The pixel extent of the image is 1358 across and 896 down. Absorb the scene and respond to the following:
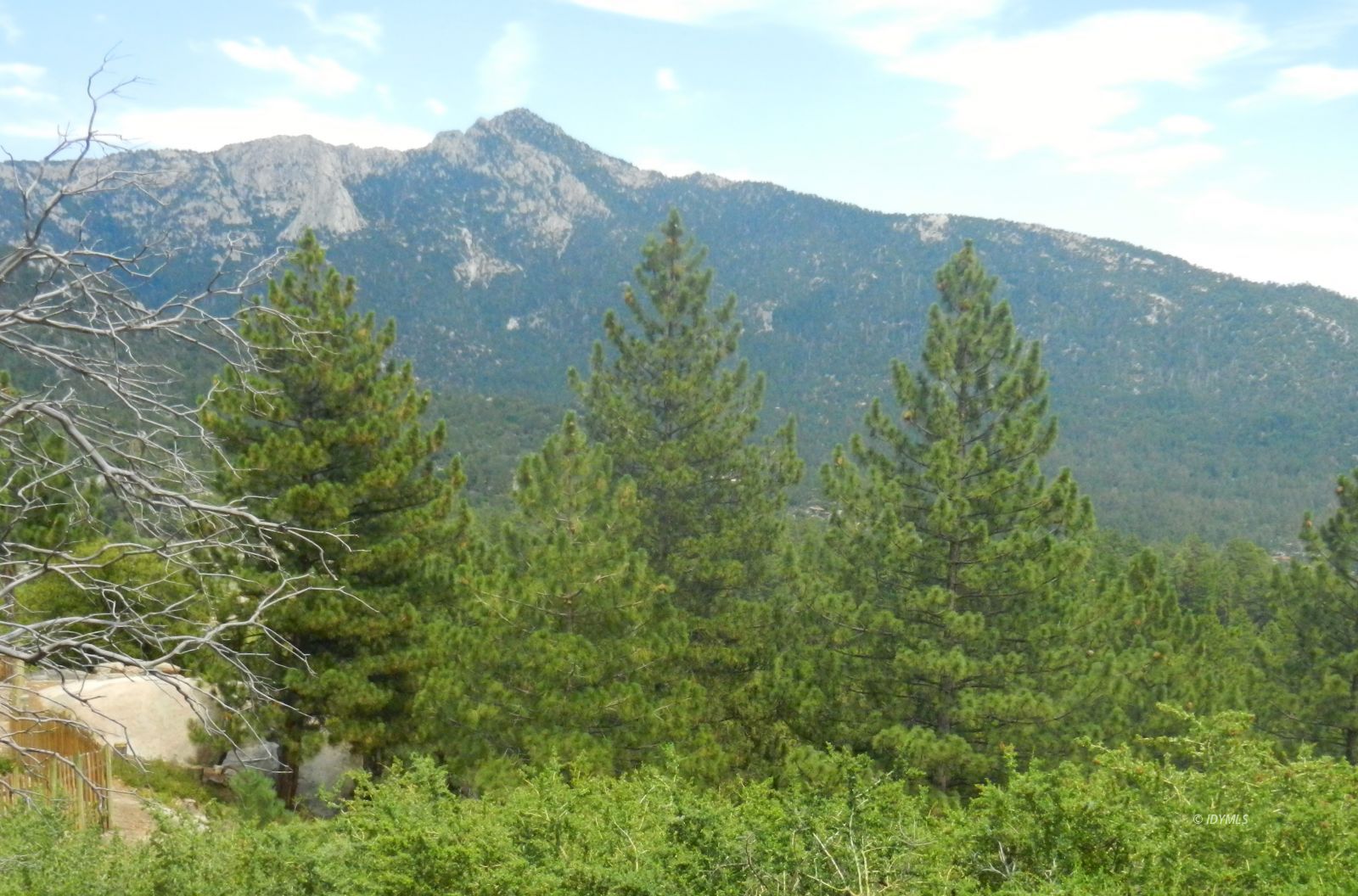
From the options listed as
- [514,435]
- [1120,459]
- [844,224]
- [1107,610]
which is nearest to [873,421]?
[1107,610]

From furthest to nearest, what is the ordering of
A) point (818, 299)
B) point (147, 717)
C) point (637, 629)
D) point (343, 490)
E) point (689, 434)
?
point (818, 299), point (689, 434), point (147, 717), point (637, 629), point (343, 490)

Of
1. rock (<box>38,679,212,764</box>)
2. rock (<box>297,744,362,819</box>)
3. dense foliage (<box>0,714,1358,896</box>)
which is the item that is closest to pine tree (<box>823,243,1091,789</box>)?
dense foliage (<box>0,714,1358,896</box>)

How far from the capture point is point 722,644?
15.3 metres

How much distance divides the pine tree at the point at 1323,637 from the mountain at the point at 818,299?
222 ft

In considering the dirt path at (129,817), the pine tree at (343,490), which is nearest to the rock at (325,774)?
the pine tree at (343,490)

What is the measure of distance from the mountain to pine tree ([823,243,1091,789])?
242 ft

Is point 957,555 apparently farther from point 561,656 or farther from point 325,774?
point 325,774

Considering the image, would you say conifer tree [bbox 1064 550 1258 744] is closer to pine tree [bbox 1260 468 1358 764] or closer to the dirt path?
pine tree [bbox 1260 468 1358 764]

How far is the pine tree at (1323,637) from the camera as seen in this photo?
15852 mm

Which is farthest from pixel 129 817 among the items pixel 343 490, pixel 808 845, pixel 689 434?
pixel 808 845

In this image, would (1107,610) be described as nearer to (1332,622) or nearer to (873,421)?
(873,421)

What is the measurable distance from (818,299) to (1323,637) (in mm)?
139329

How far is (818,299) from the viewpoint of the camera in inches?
6004

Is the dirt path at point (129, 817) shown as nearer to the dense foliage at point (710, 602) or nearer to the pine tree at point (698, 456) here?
the dense foliage at point (710, 602)
